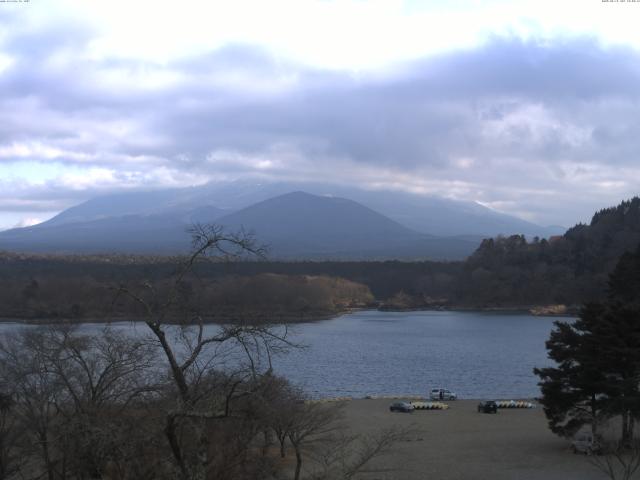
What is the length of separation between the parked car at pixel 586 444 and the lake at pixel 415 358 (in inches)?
213

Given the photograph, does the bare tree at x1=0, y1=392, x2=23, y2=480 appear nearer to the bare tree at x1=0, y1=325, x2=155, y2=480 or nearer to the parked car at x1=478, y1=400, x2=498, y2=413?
the bare tree at x1=0, y1=325, x2=155, y2=480

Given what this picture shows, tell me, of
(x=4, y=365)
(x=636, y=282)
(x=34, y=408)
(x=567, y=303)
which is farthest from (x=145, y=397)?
(x=567, y=303)

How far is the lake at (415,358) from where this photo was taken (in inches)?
1038

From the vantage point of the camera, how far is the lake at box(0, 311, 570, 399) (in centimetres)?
2636

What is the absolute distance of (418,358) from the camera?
34188 mm

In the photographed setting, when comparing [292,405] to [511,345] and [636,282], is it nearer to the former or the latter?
[636,282]

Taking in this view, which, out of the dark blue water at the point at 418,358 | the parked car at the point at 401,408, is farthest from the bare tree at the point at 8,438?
the parked car at the point at 401,408

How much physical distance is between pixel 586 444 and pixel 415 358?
795 inches

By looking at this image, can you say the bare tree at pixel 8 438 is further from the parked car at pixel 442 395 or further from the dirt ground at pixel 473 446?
the parked car at pixel 442 395

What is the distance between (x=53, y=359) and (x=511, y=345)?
3321cm

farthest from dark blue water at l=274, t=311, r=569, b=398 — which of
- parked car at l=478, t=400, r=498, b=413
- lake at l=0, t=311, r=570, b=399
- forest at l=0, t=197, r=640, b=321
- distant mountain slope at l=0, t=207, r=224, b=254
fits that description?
distant mountain slope at l=0, t=207, r=224, b=254

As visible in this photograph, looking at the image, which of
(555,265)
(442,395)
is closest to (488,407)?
(442,395)

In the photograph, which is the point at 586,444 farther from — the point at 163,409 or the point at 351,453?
the point at 163,409

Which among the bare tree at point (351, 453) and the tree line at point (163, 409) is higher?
the tree line at point (163, 409)
